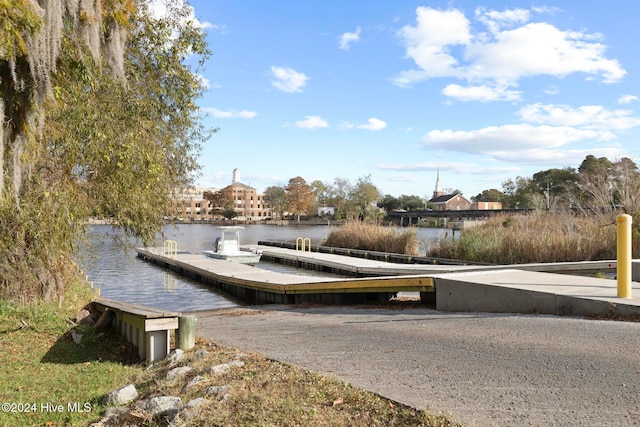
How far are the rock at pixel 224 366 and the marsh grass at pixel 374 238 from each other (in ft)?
75.2

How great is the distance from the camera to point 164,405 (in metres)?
4.84

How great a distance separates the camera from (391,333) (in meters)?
7.11

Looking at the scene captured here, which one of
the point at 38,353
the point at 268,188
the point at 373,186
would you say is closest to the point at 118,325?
the point at 38,353

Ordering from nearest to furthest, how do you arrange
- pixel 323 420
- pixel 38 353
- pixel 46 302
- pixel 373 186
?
pixel 323 420 → pixel 38 353 → pixel 46 302 → pixel 373 186

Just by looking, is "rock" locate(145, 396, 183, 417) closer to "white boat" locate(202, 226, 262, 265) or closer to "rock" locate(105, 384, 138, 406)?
"rock" locate(105, 384, 138, 406)

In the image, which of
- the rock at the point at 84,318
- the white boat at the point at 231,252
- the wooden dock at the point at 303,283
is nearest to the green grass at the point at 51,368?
the rock at the point at 84,318

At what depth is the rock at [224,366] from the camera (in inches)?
216

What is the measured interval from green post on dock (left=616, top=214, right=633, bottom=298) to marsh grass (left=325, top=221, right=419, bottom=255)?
2023cm

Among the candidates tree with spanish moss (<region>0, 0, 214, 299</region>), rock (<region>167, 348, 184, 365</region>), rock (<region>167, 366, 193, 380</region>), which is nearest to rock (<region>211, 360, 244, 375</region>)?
rock (<region>167, 366, 193, 380</region>)

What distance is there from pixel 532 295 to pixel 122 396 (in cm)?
598

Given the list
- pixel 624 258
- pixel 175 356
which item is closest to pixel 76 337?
pixel 175 356

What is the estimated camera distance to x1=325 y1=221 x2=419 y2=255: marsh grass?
28.4 m

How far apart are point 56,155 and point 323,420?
7.43 m

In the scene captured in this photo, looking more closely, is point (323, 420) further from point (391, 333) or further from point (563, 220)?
point (563, 220)
